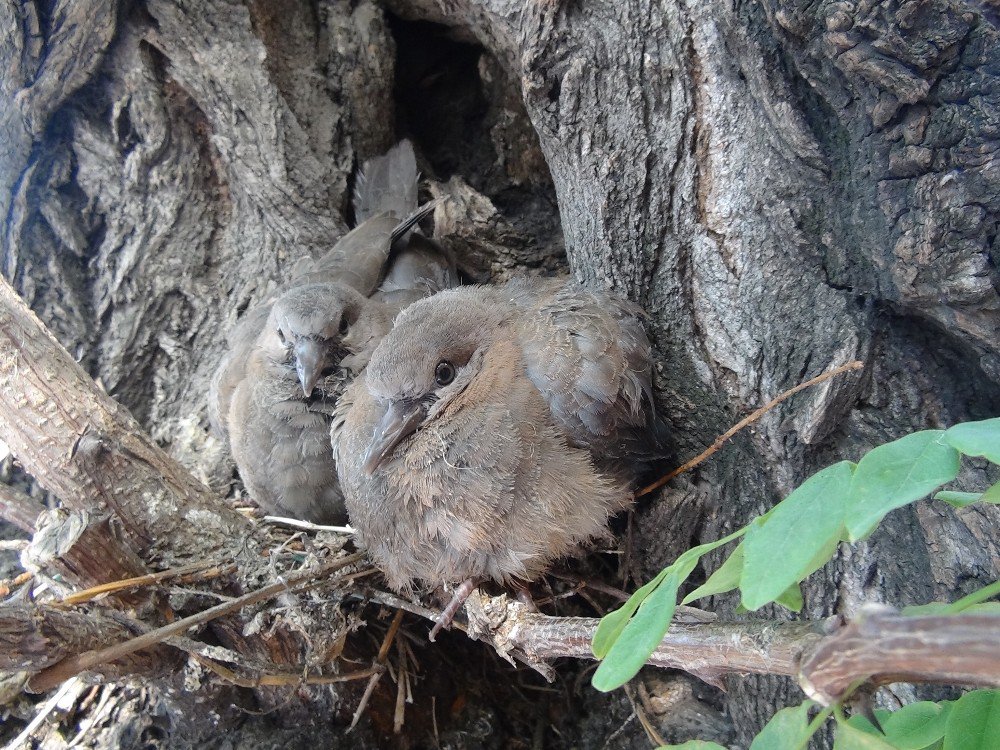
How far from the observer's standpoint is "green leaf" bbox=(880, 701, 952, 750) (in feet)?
2.90

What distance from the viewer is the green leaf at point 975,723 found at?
802 millimetres

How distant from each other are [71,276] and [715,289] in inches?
107

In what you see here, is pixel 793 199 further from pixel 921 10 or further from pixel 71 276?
pixel 71 276

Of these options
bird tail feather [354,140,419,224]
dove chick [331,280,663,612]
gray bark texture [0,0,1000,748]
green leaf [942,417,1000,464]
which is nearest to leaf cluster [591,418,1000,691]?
green leaf [942,417,1000,464]

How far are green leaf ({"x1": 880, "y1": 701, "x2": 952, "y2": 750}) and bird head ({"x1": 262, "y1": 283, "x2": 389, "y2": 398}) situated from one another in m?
2.06

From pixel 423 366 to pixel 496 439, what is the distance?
0.30m

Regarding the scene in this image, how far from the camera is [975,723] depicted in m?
0.81

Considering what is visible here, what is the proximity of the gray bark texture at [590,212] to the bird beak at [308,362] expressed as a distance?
736 mm

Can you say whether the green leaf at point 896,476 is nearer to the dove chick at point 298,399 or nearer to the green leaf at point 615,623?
the green leaf at point 615,623

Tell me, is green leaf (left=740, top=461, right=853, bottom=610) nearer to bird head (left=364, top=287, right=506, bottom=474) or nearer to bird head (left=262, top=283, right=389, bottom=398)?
bird head (left=364, top=287, right=506, bottom=474)

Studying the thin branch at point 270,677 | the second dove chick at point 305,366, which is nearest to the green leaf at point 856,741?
the thin branch at point 270,677

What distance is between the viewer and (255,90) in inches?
117

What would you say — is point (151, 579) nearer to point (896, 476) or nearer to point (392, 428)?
point (392, 428)

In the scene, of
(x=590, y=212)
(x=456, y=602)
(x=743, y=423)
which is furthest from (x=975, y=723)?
(x=590, y=212)
